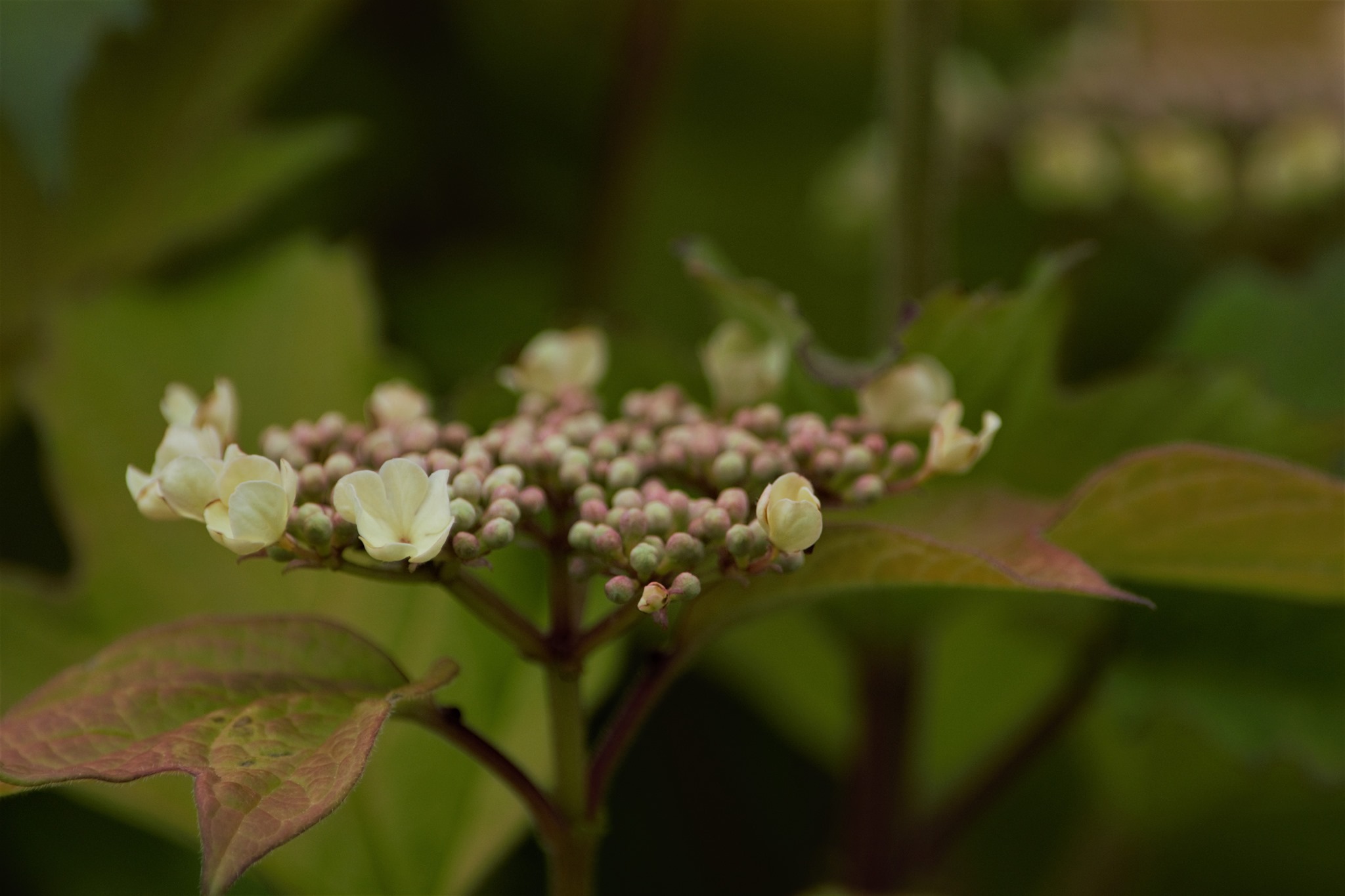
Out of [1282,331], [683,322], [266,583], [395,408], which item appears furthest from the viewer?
[683,322]

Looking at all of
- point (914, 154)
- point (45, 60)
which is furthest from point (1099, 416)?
point (45, 60)

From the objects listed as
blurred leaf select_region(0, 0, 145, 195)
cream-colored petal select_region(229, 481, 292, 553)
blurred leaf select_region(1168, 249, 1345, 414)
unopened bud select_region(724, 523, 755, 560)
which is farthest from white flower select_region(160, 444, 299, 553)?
blurred leaf select_region(1168, 249, 1345, 414)

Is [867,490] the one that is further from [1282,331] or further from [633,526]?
[1282,331]

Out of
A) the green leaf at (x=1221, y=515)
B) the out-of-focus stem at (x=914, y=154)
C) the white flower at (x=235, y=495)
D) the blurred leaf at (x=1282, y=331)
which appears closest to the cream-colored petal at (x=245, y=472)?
the white flower at (x=235, y=495)

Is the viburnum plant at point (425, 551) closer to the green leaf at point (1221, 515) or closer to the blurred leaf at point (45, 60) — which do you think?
the green leaf at point (1221, 515)

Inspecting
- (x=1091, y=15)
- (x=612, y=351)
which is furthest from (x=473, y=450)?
(x=1091, y=15)

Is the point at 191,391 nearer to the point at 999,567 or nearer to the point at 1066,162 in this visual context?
the point at 999,567
